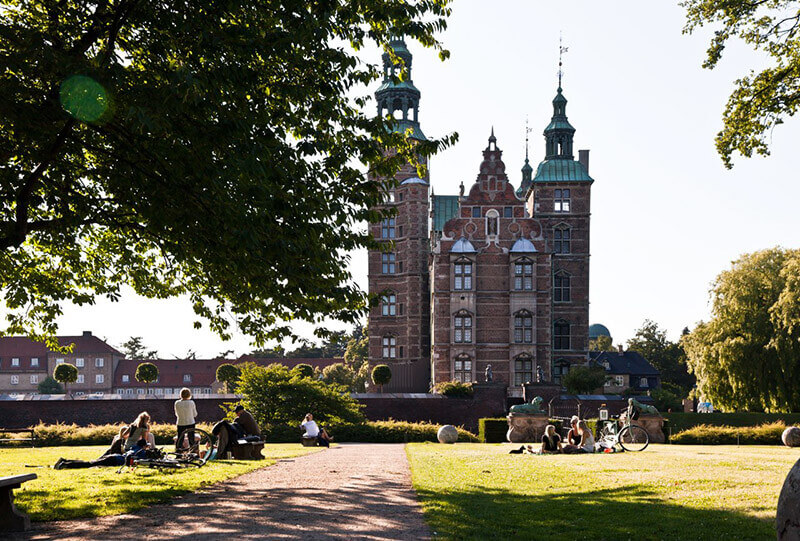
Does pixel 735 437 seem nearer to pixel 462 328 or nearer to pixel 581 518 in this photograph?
pixel 462 328

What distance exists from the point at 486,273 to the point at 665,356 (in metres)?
42.8

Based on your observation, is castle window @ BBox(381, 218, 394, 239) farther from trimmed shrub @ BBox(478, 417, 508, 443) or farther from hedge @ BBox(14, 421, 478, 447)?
trimmed shrub @ BBox(478, 417, 508, 443)

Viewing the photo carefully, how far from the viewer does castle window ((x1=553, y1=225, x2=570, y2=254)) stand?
60281mm

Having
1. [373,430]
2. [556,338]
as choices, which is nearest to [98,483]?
[373,430]

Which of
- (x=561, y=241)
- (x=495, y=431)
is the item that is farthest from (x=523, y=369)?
(x=495, y=431)

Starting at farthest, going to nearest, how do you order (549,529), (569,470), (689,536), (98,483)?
(569,470), (98,483), (549,529), (689,536)

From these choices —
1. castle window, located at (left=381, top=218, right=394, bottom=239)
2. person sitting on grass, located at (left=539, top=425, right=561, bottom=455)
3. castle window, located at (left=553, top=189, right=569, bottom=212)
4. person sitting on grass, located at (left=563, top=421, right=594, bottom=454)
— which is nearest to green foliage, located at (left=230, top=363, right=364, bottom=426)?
person sitting on grass, located at (left=539, top=425, right=561, bottom=455)

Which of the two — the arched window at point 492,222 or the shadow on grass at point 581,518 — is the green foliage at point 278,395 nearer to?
the shadow on grass at point 581,518

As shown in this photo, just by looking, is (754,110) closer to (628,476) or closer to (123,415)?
(628,476)

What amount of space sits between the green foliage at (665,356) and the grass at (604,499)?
243ft

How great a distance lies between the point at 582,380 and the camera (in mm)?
53312

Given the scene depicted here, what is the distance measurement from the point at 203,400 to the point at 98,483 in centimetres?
3000

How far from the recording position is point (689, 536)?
8.02m

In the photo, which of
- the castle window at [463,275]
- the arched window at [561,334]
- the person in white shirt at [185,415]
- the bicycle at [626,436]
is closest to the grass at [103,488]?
the person in white shirt at [185,415]
